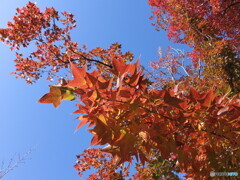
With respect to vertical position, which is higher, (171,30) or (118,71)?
(171,30)

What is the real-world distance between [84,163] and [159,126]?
16.7ft

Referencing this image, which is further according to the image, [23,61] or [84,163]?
[23,61]

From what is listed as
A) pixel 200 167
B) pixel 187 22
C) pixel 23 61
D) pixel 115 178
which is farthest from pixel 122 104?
pixel 187 22

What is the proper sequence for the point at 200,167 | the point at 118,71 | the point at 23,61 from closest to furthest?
the point at 118,71 → the point at 200,167 → the point at 23,61

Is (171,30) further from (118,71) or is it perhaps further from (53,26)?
(118,71)

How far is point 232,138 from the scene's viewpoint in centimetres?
119

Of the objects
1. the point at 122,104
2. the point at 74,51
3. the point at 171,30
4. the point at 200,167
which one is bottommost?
the point at 200,167

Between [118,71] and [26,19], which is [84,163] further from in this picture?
[118,71]

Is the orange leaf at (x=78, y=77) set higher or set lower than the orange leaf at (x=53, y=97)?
higher

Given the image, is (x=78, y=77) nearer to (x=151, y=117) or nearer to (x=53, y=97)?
(x=53, y=97)

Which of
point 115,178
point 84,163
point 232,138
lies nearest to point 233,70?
point 115,178

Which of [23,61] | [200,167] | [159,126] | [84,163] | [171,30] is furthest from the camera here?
[171,30]

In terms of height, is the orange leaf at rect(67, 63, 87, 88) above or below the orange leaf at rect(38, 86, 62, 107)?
above

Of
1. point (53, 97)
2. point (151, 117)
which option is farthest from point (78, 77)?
point (151, 117)
